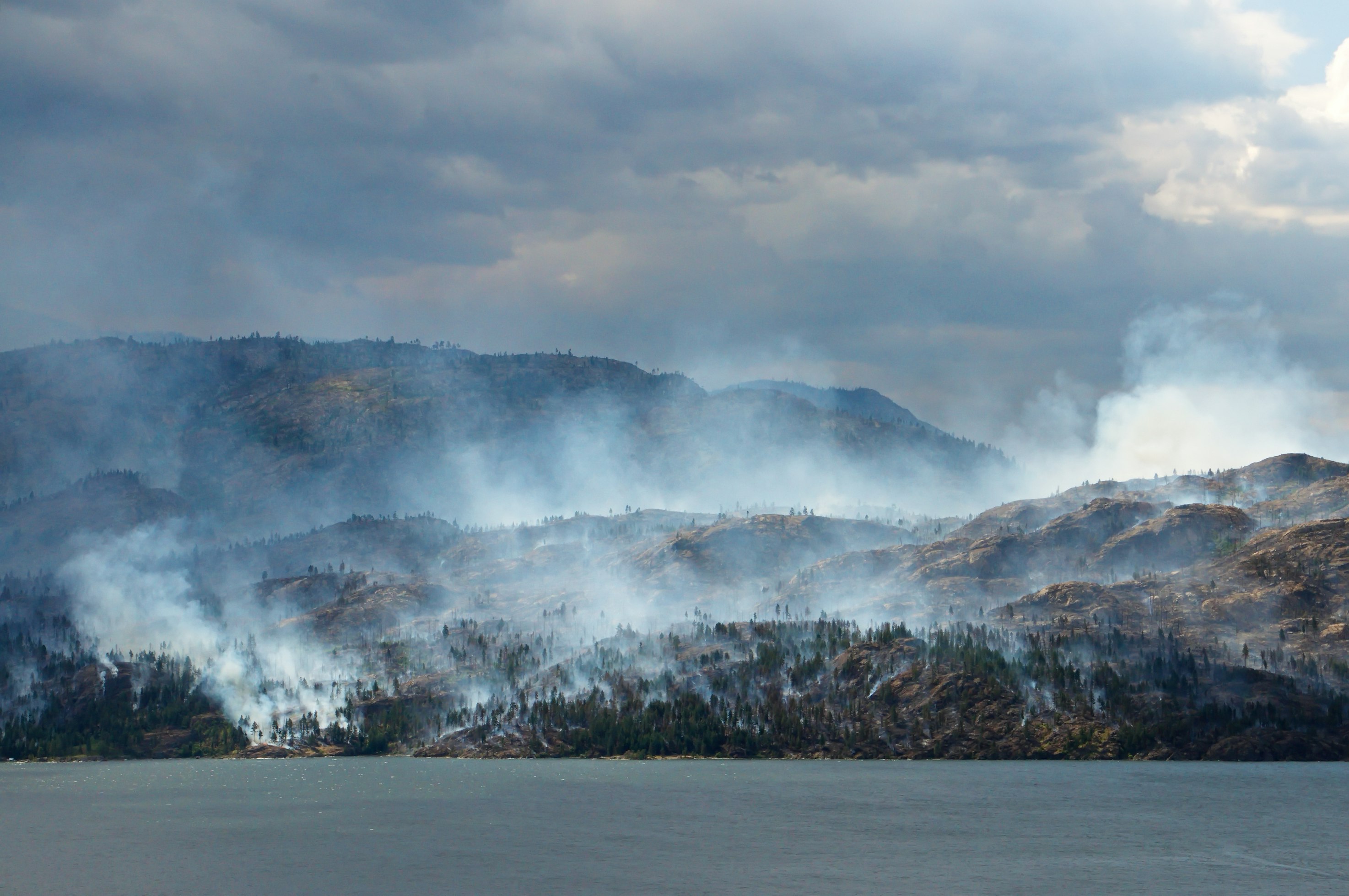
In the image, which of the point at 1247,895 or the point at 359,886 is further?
the point at 359,886

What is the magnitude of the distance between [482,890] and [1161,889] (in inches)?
3933

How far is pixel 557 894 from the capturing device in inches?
7416

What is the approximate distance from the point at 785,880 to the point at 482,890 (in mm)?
46135

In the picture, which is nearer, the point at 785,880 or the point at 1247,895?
the point at 1247,895

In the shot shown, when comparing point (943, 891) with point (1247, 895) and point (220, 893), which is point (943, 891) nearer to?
point (1247, 895)

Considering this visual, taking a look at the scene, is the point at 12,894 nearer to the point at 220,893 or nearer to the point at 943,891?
the point at 220,893

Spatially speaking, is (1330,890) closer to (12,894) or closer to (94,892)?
(94,892)

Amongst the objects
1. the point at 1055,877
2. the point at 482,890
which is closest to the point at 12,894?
the point at 482,890

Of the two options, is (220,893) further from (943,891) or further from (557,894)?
(943,891)

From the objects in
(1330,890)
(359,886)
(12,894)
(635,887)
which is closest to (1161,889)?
(1330,890)

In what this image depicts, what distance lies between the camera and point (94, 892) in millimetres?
192125

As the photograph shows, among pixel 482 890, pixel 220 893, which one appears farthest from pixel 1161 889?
pixel 220 893

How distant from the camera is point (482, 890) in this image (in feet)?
632

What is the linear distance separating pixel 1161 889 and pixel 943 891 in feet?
106
